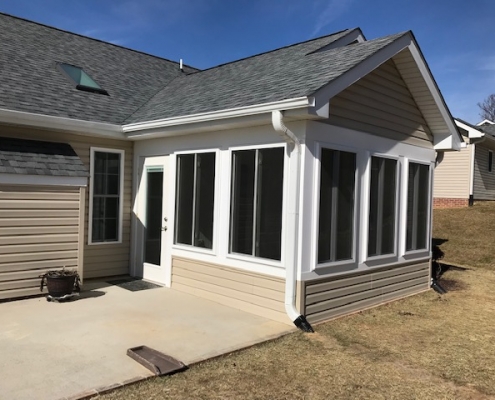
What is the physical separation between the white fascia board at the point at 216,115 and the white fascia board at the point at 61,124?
9.8 inches

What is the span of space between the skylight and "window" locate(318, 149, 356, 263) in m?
5.26

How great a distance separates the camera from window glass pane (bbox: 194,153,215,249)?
271 inches

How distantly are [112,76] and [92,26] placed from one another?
7.64m

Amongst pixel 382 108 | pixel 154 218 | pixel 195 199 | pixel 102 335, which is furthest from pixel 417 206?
pixel 102 335

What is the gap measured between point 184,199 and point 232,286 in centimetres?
176

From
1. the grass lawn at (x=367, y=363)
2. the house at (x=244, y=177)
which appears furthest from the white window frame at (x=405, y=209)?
the grass lawn at (x=367, y=363)

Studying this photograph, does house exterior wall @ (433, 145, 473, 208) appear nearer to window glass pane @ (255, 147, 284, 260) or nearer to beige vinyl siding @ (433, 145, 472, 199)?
beige vinyl siding @ (433, 145, 472, 199)

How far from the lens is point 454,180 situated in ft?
65.1

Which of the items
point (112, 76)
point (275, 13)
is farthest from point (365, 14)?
point (112, 76)

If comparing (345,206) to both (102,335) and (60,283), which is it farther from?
(60,283)

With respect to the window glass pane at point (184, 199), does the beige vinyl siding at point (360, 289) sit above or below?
below

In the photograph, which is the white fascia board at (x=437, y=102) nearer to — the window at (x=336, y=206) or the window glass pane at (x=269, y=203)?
the window at (x=336, y=206)

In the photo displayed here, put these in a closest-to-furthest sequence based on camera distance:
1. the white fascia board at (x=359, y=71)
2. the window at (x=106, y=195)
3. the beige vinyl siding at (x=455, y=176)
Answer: the white fascia board at (x=359, y=71), the window at (x=106, y=195), the beige vinyl siding at (x=455, y=176)

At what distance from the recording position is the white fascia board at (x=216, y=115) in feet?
17.2
